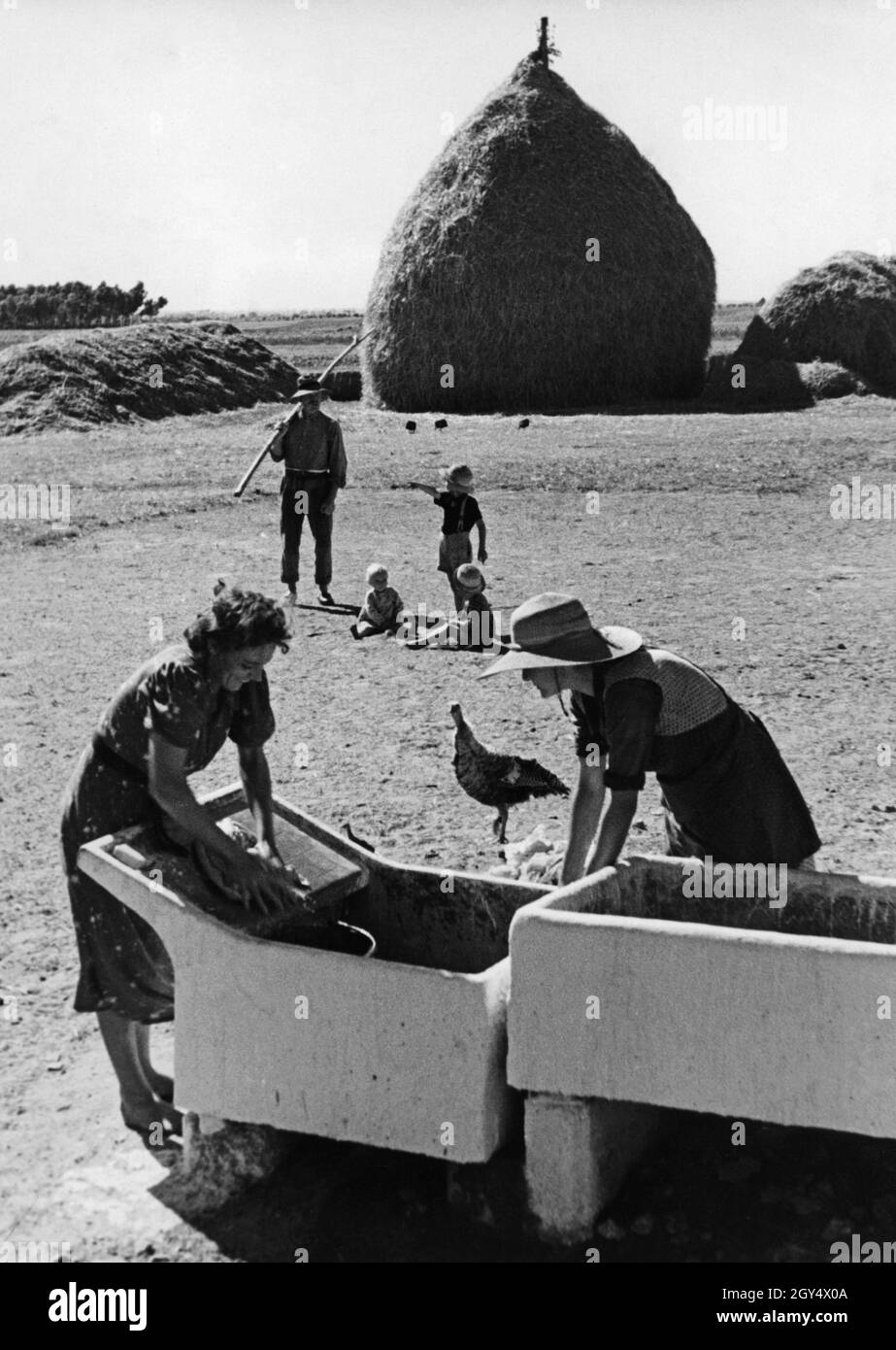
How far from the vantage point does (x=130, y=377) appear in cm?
2362

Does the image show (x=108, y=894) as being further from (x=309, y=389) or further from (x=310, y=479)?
(x=309, y=389)

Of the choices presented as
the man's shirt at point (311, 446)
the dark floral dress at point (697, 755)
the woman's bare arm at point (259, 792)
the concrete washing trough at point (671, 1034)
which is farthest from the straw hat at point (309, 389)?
the concrete washing trough at point (671, 1034)

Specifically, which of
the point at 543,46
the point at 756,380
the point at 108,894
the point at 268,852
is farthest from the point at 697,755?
the point at 543,46

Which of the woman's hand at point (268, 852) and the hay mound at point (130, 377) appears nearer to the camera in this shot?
the woman's hand at point (268, 852)

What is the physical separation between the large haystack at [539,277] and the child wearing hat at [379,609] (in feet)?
46.2

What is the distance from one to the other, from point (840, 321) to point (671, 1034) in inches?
875

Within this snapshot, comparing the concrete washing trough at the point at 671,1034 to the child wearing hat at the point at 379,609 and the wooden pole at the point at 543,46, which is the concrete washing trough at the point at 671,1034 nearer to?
the child wearing hat at the point at 379,609

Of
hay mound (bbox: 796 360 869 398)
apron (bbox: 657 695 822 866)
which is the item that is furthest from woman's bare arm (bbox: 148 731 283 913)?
hay mound (bbox: 796 360 869 398)

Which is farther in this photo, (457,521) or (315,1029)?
(457,521)

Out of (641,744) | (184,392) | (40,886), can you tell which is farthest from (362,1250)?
(184,392)

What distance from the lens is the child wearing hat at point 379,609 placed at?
10.5 metres

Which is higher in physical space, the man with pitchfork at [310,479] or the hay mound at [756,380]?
the hay mound at [756,380]
